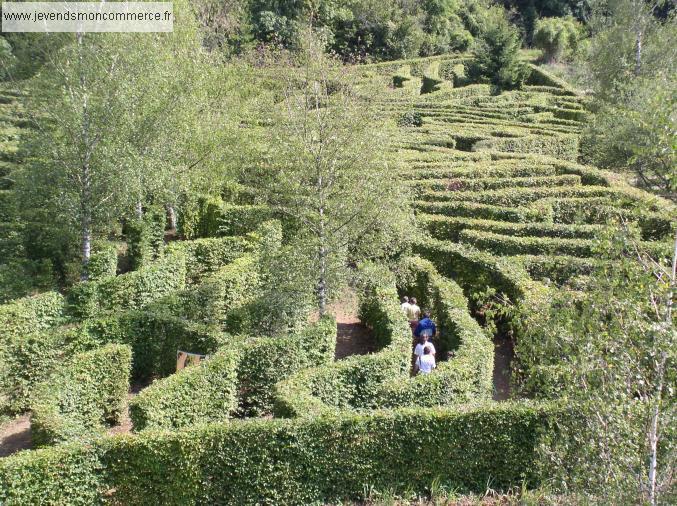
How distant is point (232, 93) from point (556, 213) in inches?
621

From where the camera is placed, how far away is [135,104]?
69.3 feet

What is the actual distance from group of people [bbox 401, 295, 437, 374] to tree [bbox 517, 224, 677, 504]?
22.2 ft

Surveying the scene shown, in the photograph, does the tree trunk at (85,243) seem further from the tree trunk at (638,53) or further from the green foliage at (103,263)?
the tree trunk at (638,53)

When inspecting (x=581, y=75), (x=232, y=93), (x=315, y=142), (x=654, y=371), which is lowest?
(x=654, y=371)

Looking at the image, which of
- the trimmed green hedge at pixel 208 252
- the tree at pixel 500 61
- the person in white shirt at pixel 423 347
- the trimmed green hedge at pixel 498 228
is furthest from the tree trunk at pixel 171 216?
the tree at pixel 500 61

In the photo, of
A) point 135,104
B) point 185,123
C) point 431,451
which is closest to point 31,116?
point 135,104

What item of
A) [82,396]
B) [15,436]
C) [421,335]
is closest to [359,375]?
[421,335]

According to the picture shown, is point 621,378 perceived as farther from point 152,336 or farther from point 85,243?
point 85,243

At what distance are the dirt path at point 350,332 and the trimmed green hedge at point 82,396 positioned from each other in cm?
632

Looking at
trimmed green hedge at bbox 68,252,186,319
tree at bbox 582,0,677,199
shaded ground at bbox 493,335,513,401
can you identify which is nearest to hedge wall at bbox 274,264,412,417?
shaded ground at bbox 493,335,513,401

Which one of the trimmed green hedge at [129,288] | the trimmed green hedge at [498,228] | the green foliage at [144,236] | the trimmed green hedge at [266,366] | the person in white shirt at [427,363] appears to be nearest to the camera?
the trimmed green hedge at [266,366]

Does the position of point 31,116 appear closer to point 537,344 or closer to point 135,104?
point 135,104

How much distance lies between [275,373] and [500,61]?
4818cm

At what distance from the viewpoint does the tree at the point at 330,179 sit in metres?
17.0
